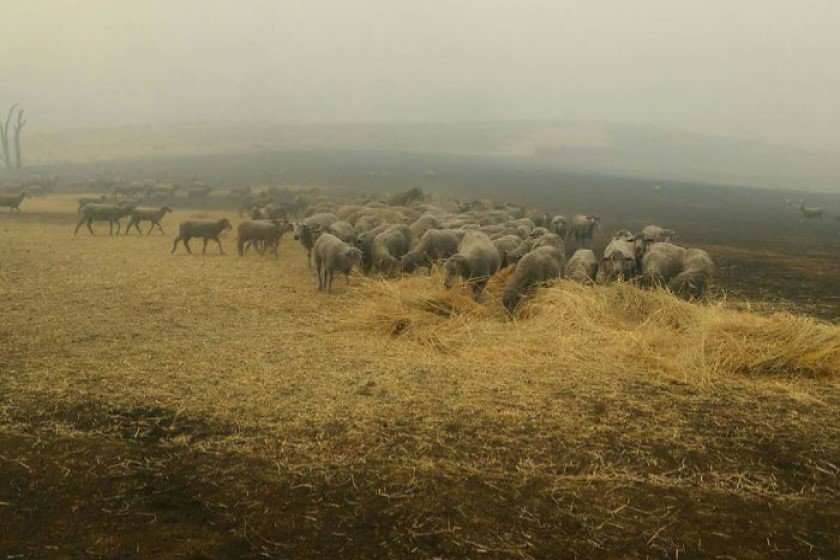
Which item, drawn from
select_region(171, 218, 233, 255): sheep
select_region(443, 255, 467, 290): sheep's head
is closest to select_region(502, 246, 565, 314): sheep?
select_region(443, 255, 467, 290): sheep's head

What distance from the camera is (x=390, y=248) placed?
14875 millimetres

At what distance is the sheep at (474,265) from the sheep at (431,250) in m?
0.78

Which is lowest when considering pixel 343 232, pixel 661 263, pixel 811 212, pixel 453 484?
pixel 453 484

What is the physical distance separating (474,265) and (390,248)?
3346mm

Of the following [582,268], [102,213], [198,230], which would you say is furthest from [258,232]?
[582,268]

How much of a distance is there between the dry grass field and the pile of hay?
0.12 feet

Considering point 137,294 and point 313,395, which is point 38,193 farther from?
point 313,395

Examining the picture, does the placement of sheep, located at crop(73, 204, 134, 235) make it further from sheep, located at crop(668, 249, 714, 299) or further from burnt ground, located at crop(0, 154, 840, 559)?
sheep, located at crop(668, 249, 714, 299)

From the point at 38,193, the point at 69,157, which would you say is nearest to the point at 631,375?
the point at 38,193

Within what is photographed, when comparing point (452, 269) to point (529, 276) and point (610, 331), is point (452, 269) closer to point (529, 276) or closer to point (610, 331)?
point (529, 276)

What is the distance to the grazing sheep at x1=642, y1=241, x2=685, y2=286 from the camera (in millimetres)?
12672

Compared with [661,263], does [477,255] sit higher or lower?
higher

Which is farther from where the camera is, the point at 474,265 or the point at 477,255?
the point at 477,255

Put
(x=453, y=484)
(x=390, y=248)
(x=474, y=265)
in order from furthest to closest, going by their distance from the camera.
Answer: (x=390, y=248), (x=474, y=265), (x=453, y=484)
